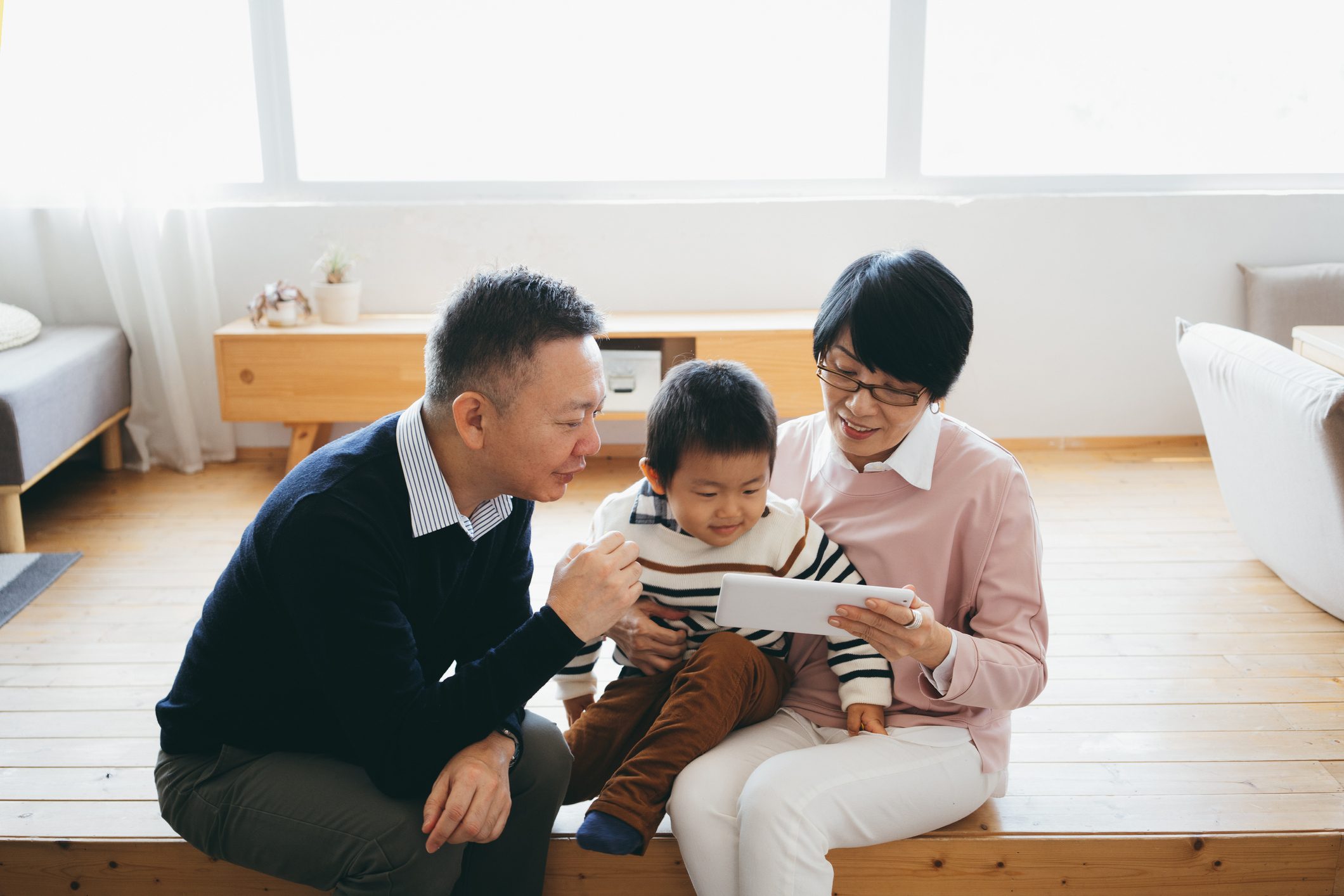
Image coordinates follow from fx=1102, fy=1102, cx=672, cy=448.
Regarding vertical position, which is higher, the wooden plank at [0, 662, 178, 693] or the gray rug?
the gray rug

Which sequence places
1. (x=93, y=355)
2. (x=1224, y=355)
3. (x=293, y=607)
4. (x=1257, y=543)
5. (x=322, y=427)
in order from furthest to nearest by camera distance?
(x=322, y=427), (x=93, y=355), (x=1257, y=543), (x=1224, y=355), (x=293, y=607)

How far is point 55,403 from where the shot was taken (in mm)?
3230

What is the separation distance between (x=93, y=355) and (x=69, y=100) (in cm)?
86

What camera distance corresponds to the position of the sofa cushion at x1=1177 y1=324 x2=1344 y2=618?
2379 millimetres

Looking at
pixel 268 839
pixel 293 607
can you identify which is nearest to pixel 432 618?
pixel 293 607

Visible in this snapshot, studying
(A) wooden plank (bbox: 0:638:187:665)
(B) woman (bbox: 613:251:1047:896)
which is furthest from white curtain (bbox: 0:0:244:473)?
(B) woman (bbox: 613:251:1047:896)

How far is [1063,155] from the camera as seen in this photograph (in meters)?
4.04

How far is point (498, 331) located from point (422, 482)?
8.7 inches

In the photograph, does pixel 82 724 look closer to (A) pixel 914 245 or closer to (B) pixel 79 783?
(B) pixel 79 783

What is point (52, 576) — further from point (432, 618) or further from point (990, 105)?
point (990, 105)

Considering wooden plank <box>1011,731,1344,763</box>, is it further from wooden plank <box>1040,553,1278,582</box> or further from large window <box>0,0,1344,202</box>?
large window <box>0,0,1344,202</box>

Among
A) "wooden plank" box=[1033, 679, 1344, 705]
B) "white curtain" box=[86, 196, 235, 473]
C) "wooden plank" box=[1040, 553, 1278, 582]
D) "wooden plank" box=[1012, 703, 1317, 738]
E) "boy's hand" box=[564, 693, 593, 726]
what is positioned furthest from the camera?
"white curtain" box=[86, 196, 235, 473]

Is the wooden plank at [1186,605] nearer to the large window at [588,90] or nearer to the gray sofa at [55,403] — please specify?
the large window at [588,90]

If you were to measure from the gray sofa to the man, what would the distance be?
189 centimetres
